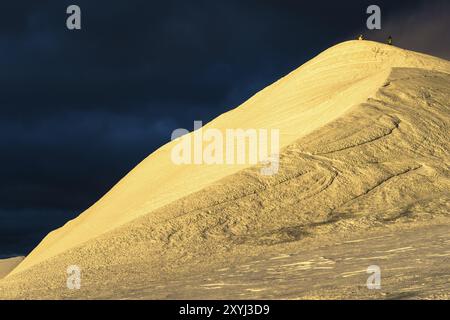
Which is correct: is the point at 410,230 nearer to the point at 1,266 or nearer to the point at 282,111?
the point at 282,111

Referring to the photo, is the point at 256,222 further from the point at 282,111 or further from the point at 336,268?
the point at 282,111

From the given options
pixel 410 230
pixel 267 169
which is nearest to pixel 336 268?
pixel 410 230

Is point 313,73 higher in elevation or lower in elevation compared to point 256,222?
higher

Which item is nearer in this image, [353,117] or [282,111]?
[353,117]
